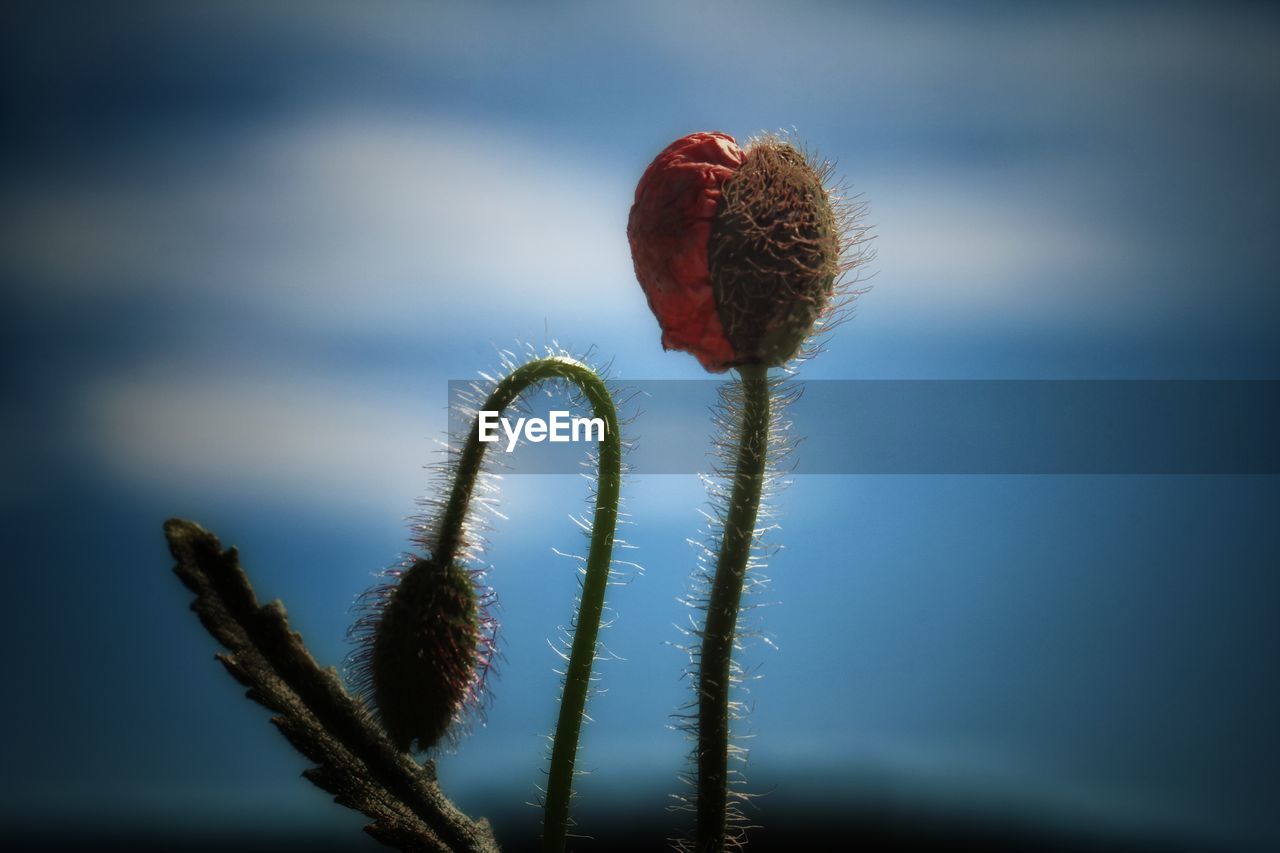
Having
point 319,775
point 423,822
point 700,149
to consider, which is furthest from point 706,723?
point 700,149

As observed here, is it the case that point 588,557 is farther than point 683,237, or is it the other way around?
point 588,557

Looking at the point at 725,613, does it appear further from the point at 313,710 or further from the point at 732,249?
the point at 313,710

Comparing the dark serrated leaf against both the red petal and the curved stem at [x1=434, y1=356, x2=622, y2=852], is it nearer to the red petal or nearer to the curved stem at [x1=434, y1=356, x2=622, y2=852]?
the curved stem at [x1=434, y1=356, x2=622, y2=852]

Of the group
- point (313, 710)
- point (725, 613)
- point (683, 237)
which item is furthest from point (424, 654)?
point (683, 237)

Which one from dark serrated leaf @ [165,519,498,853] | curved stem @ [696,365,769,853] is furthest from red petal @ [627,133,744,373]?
dark serrated leaf @ [165,519,498,853]

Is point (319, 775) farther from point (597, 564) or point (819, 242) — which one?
point (819, 242)

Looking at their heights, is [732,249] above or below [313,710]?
above
